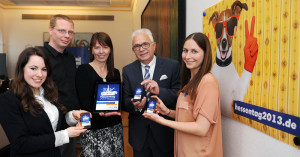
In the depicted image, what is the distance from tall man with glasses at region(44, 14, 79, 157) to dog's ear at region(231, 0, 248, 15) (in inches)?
64.8

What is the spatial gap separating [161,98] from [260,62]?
819 mm

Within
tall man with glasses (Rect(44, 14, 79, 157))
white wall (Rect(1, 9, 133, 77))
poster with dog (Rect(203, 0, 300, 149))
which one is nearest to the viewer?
poster with dog (Rect(203, 0, 300, 149))

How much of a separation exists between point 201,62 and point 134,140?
92cm

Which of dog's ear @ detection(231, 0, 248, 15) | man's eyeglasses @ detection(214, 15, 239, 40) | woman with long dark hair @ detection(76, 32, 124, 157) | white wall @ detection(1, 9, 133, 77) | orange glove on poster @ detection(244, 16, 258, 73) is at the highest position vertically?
white wall @ detection(1, 9, 133, 77)

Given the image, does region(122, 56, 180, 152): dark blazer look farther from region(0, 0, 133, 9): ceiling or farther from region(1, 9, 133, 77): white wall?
region(1, 9, 133, 77): white wall

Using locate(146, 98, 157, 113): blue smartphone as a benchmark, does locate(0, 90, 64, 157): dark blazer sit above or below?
below

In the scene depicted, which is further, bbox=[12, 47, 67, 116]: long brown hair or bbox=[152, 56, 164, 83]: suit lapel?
bbox=[152, 56, 164, 83]: suit lapel

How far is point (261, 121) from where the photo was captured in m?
1.24

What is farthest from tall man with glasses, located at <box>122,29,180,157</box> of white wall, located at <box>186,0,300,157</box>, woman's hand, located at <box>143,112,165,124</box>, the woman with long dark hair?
white wall, located at <box>186,0,300,157</box>

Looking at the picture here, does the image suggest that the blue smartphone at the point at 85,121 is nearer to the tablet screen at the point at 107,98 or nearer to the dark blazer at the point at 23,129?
the dark blazer at the point at 23,129

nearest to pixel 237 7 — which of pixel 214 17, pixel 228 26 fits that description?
pixel 228 26

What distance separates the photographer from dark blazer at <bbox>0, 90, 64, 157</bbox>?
1.46m

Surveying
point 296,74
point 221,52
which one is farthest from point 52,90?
point 296,74

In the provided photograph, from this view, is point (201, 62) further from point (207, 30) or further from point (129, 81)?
point (129, 81)
